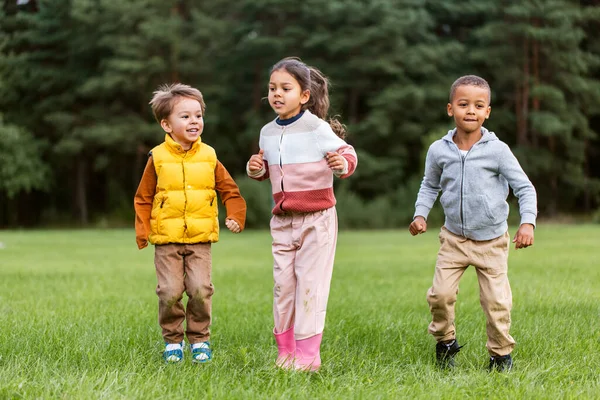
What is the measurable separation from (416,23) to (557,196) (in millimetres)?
11049

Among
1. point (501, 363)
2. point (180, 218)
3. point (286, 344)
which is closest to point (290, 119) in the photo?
point (180, 218)

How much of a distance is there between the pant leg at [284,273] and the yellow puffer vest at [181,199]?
1.49 ft

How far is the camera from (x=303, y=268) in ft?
14.9

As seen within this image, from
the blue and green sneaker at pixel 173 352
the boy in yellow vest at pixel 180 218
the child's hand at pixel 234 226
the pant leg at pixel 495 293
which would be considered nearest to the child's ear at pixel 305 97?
the boy in yellow vest at pixel 180 218

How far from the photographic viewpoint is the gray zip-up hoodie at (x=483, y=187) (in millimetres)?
4617

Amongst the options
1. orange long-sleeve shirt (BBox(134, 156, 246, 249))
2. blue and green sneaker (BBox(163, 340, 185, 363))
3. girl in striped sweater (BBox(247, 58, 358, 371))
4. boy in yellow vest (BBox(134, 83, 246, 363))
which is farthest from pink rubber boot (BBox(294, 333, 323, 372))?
orange long-sleeve shirt (BBox(134, 156, 246, 249))

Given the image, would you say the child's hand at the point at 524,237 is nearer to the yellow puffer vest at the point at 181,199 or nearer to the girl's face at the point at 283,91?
the girl's face at the point at 283,91

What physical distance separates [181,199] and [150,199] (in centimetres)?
25

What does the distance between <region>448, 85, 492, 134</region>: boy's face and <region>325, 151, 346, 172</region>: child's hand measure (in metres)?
0.85

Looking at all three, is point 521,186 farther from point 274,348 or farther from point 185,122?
point 185,122

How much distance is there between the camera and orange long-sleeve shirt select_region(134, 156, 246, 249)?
477 centimetres

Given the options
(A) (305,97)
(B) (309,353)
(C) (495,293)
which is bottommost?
(B) (309,353)

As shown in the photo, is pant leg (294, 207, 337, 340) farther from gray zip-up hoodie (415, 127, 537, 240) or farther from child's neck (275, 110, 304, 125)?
gray zip-up hoodie (415, 127, 537, 240)

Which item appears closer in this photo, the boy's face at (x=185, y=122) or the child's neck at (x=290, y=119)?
the child's neck at (x=290, y=119)
